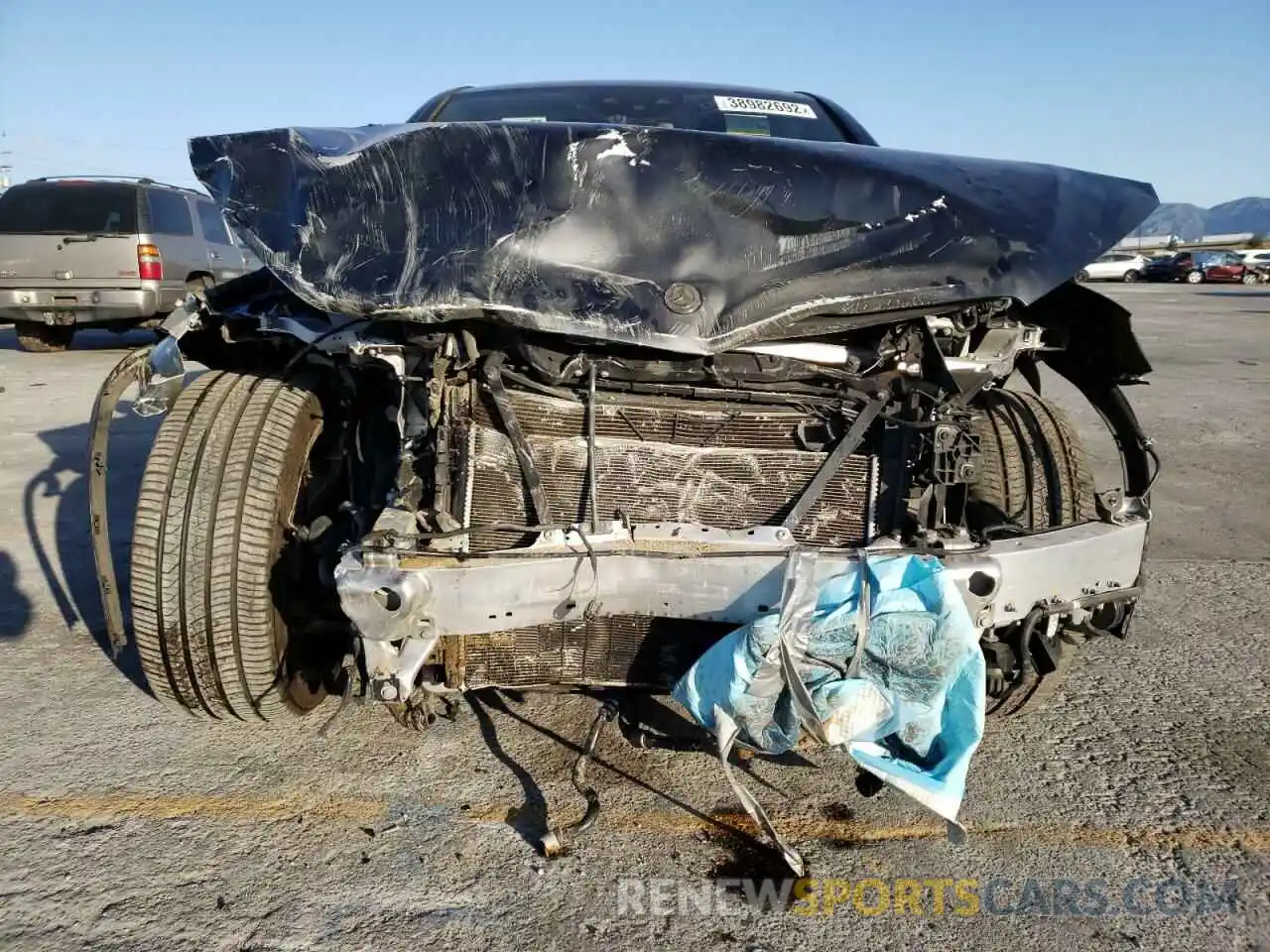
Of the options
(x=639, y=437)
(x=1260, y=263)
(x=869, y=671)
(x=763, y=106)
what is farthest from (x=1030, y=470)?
(x=1260, y=263)

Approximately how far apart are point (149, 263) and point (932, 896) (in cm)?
982

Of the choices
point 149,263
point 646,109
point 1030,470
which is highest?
Answer: point 646,109

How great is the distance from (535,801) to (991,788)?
1.19 meters

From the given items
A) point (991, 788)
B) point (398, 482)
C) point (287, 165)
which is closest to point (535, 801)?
point (398, 482)

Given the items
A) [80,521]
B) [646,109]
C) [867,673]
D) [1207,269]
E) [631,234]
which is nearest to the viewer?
[867,673]

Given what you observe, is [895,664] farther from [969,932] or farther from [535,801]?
[535,801]

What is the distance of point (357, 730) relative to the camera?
8.69 feet

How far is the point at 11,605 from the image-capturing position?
3543mm

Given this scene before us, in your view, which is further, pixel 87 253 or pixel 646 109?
pixel 87 253

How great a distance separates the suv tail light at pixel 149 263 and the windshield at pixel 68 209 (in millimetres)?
272

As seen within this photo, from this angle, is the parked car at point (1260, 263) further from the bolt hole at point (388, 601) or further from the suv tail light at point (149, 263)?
the bolt hole at point (388, 601)

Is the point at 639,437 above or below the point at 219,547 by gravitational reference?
above

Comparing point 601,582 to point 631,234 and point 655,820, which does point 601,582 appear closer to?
point 655,820

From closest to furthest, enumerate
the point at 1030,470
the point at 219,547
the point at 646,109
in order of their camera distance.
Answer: the point at 219,547 < the point at 1030,470 < the point at 646,109
